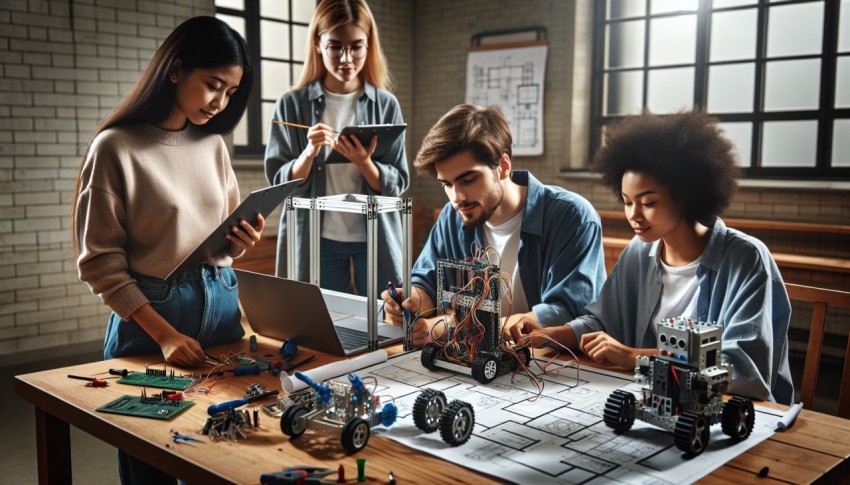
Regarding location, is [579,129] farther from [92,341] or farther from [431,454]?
[431,454]

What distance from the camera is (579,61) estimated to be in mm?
5945

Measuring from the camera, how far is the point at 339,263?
292 cm

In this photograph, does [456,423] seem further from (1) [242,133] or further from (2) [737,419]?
(1) [242,133]

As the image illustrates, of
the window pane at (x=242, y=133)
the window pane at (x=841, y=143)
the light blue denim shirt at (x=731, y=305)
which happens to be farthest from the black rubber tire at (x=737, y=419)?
the window pane at (x=242, y=133)

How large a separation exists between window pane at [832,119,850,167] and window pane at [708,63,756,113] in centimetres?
57

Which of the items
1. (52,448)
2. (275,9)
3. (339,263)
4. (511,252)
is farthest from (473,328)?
(275,9)

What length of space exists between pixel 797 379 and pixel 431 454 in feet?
12.3

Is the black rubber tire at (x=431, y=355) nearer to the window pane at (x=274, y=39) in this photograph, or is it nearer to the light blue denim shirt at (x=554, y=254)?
the light blue denim shirt at (x=554, y=254)

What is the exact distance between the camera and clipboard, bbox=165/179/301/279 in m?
1.76

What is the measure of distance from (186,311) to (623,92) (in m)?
4.75

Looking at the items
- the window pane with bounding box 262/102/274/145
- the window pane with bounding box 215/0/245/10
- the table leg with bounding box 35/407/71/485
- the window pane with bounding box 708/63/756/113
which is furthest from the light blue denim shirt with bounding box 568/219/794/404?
the window pane with bounding box 215/0/245/10

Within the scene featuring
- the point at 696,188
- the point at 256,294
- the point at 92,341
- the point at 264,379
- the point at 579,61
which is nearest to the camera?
the point at 264,379

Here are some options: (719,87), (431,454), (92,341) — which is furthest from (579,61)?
(431,454)

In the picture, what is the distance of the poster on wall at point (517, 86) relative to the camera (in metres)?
6.09
